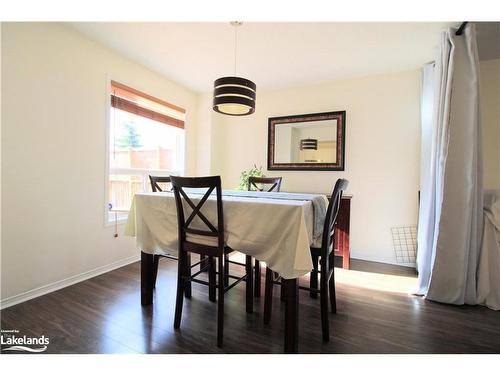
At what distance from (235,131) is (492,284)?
347 cm

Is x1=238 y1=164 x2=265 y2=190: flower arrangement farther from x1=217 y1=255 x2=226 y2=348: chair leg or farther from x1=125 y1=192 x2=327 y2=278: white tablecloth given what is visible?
x1=217 y1=255 x2=226 y2=348: chair leg

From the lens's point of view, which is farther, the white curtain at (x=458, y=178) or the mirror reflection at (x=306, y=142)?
the mirror reflection at (x=306, y=142)

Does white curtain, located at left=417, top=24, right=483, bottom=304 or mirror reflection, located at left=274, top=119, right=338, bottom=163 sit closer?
white curtain, located at left=417, top=24, right=483, bottom=304

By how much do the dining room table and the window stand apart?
1.15 m

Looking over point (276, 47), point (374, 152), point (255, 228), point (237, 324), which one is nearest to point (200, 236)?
point (255, 228)

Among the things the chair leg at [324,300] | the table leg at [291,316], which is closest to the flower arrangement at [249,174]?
the chair leg at [324,300]

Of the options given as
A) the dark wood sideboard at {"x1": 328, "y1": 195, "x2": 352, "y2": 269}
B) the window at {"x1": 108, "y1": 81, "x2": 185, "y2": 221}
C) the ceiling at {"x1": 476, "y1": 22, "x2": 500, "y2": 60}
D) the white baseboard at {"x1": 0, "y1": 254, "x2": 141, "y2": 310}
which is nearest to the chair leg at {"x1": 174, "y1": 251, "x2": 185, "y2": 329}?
the white baseboard at {"x1": 0, "y1": 254, "x2": 141, "y2": 310}

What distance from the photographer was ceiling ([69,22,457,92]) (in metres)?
2.20

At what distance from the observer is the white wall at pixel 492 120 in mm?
2664

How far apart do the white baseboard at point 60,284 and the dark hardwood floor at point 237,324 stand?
2.6 inches

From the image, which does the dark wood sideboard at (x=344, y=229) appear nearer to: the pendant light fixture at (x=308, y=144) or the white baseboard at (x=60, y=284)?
the pendant light fixture at (x=308, y=144)

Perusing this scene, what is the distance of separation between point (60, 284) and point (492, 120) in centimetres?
460
